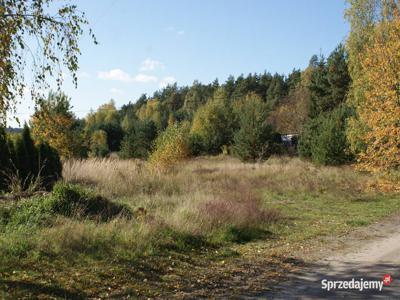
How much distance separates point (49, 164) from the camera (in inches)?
758

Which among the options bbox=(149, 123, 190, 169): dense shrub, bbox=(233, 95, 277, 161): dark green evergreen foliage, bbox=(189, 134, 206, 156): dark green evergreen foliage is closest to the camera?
bbox=(149, 123, 190, 169): dense shrub

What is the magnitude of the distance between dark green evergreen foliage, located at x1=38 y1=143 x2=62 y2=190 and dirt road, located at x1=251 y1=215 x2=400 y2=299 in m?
13.5

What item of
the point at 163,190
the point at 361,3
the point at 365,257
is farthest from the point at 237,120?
the point at 365,257

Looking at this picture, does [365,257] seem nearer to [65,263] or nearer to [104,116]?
[65,263]

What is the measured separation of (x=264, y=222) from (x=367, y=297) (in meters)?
6.61

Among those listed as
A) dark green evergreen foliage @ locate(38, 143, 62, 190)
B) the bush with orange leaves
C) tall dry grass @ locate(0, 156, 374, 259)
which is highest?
the bush with orange leaves

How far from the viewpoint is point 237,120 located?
56906 millimetres

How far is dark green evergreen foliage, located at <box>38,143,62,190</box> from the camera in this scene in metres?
18.9

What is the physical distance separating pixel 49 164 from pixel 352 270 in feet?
50.6

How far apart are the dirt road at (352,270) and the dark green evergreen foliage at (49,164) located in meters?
13.5

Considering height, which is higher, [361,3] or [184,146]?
[361,3]

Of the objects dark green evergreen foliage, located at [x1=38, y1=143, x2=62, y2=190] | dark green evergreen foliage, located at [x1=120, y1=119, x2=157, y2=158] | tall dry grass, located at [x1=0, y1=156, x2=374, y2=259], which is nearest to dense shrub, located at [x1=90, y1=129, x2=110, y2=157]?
dark green evergreen foliage, located at [x1=120, y1=119, x2=157, y2=158]

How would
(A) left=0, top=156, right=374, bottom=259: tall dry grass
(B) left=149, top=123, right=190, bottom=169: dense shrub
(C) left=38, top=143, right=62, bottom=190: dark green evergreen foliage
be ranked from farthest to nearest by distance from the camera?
(B) left=149, top=123, right=190, bottom=169: dense shrub → (C) left=38, top=143, right=62, bottom=190: dark green evergreen foliage → (A) left=0, top=156, right=374, bottom=259: tall dry grass

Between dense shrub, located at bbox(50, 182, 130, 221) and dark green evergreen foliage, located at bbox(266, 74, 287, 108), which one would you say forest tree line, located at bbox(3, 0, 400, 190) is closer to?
dark green evergreen foliage, located at bbox(266, 74, 287, 108)
